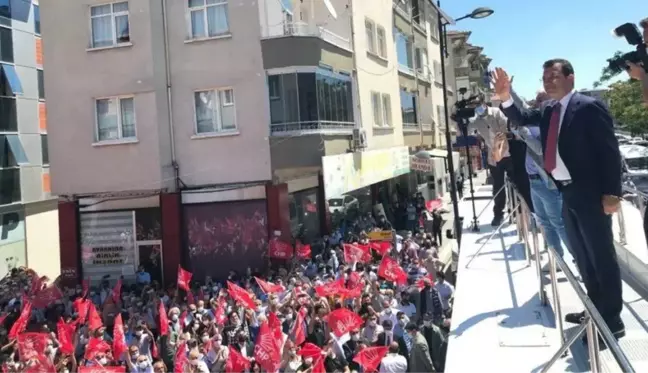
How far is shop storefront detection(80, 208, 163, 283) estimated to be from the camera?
1898 cm

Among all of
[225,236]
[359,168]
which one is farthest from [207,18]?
[359,168]

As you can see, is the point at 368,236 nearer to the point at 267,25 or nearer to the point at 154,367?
the point at 267,25

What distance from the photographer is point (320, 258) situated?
16.8 metres

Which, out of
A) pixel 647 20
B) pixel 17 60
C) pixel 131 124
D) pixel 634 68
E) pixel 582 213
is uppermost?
pixel 17 60

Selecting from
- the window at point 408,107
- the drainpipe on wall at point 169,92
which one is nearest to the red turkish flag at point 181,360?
the drainpipe on wall at point 169,92

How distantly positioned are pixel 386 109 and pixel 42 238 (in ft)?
54.8

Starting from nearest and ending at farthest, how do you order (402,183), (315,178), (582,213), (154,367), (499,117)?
(582,213) → (499,117) → (154,367) → (315,178) → (402,183)

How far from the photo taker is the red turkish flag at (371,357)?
8938 mm

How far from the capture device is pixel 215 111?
731 inches

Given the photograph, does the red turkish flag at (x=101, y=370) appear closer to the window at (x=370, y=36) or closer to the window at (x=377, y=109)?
the window at (x=377, y=109)

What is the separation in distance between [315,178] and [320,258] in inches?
221

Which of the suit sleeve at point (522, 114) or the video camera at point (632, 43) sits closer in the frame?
the video camera at point (632, 43)

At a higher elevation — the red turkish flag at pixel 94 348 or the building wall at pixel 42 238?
the building wall at pixel 42 238

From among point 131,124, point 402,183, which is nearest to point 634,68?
point 131,124
